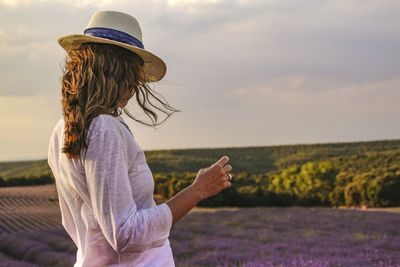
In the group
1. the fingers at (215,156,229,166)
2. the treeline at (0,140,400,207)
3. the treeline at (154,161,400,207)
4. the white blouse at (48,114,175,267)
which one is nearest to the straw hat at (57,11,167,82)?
the white blouse at (48,114,175,267)

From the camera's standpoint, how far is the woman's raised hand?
166 cm

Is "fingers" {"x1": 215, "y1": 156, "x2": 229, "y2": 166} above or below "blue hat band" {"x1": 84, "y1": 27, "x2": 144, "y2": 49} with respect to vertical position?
below

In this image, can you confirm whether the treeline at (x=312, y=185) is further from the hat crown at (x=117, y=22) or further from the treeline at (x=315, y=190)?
the hat crown at (x=117, y=22)

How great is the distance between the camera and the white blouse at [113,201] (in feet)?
5.01

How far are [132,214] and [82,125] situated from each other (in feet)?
0.82

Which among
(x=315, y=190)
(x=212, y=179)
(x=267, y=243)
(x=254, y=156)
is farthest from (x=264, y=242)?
(x=254, y=156)

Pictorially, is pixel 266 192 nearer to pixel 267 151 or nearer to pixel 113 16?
pixel 113 16

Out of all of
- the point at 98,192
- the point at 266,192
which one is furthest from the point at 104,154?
the point at 266,192

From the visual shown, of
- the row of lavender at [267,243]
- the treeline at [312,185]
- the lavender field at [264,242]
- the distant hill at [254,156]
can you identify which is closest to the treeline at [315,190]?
the treeline at [312,185]

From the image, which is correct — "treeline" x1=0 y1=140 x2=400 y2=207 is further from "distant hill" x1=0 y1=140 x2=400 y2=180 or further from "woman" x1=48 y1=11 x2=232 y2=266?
"woman" x1=48 y1=11 x2=232 y2=266

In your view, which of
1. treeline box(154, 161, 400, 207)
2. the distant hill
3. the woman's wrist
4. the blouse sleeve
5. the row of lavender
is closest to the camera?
the blouse sleeve

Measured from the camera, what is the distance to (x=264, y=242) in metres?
8.61

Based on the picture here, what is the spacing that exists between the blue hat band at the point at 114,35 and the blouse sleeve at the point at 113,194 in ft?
0.94

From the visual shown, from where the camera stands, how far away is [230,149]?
58.5 metres
